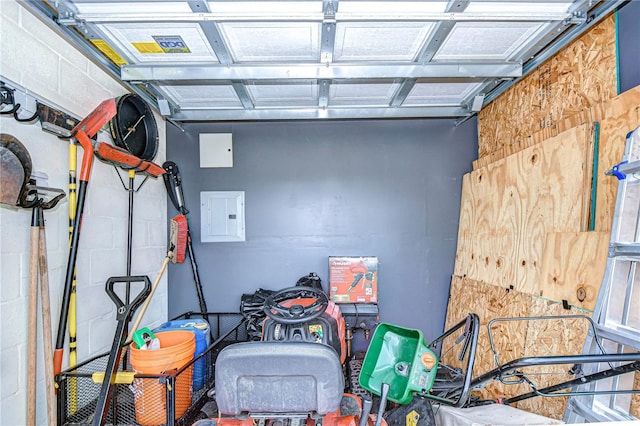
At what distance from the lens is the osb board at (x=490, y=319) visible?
7.09 feet

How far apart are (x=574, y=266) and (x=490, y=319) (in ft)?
2.69

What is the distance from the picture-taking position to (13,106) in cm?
167

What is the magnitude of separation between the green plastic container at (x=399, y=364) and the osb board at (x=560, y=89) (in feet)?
5.30

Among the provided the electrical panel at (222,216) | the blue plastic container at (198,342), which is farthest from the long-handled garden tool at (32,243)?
the electrical panel at (222,216)

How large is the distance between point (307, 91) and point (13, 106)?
1.75 meters

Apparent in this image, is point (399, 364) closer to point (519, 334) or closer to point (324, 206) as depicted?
point (519, 334)

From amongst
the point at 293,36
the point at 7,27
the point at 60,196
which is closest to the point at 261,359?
the point at 60,196

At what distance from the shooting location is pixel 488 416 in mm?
1774

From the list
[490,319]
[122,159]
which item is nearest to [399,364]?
[490,319]

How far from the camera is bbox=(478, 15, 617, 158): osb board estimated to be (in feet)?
6.19

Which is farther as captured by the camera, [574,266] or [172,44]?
[172,44]

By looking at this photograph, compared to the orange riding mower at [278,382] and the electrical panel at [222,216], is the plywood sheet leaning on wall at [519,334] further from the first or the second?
the electrical panel at [222,216]

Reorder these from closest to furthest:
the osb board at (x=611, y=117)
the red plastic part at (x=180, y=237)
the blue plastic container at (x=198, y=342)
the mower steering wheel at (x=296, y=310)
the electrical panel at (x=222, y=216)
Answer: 1. the osb board at (x=611, y=117)
2. the mower steering wheel at (x=296, y=310)
3. the blue plastic container at (x=198, y=342)
4. the red plastic part at (x=180, y=237)
5. the electrical panel at (x=222, y=216)

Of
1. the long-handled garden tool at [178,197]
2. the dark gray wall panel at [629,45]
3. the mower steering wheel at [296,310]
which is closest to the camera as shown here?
the dark gray wall panel at [629,45]
